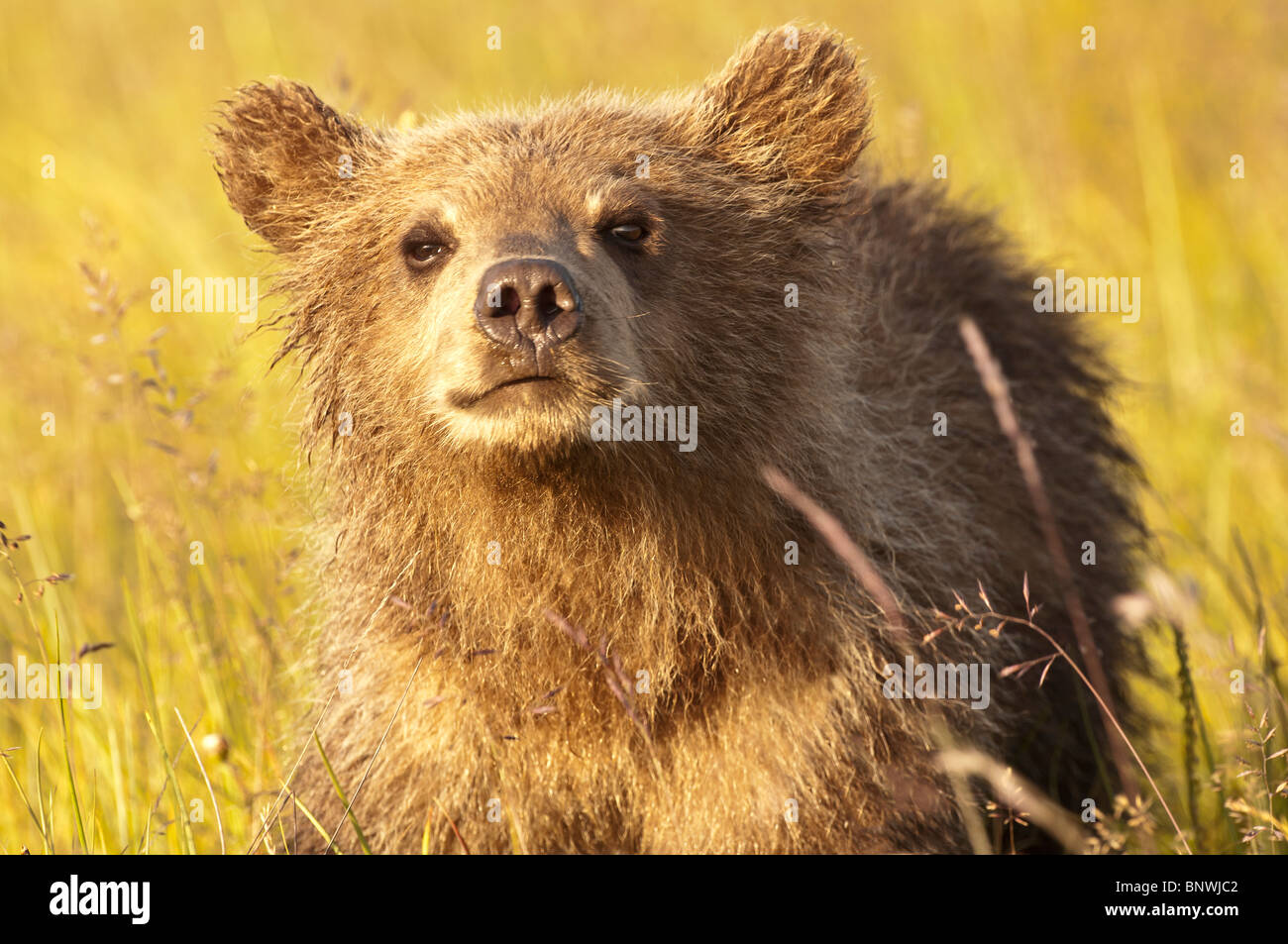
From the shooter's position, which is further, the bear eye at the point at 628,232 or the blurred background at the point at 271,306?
the blurred background at the point at 271,306

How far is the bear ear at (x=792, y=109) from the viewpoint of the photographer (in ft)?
18.1

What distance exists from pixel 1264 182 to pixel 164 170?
9.36m

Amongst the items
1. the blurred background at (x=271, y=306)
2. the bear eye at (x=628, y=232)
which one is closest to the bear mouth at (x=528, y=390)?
the bear eye at (x=628, y=232)

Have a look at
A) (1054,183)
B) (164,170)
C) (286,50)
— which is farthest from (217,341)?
(1054,183)

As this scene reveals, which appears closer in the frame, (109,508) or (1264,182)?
(109,508)

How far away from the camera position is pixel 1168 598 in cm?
475

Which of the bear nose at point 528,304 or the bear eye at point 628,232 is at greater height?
the bear eye at point 628,232

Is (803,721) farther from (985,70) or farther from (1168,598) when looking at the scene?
(985,70)

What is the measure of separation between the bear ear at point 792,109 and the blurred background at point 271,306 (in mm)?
377

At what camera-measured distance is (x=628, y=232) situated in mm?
5039

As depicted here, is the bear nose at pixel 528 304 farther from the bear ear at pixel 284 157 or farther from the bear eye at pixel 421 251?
the bear ear at pixel 284 157

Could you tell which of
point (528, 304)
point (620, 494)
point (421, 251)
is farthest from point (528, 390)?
point (421, 251)

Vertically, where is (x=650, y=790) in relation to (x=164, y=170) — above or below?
below

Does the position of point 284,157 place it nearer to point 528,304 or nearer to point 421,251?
point 421,251
